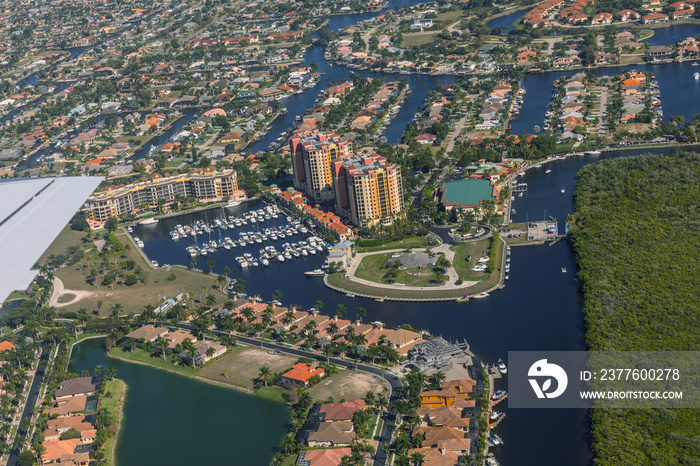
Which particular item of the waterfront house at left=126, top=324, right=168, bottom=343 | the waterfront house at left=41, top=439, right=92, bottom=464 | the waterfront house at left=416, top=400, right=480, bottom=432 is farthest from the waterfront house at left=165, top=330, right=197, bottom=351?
the waterfront house at left=416, top=400, right=480, bottom=432

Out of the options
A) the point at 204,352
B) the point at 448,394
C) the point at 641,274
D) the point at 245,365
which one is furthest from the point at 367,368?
the point at 641,274

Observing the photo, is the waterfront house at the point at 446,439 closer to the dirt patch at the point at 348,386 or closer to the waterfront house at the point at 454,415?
the waterfront house at the point at 454,415

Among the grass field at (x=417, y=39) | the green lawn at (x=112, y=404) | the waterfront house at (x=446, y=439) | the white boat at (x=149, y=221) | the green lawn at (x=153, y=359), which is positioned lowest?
the grass field at (x=417, y=39)

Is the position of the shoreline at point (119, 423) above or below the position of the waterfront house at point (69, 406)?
below

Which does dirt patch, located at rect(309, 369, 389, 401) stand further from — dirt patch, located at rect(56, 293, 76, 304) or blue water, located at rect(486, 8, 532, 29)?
blue water, located at rect(486, 8, 532, 29)

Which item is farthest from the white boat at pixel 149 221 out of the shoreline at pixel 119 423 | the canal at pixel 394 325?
the shoreline at pixel 119 423

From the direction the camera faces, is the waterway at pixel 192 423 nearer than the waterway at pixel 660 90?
Yes

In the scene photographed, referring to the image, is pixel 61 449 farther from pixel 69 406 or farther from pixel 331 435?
pixel 331 435

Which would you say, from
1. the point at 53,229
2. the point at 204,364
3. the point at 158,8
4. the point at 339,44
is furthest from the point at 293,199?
the point at 158,8
